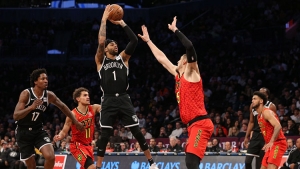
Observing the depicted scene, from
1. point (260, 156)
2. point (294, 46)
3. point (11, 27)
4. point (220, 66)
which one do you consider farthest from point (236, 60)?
point (11, 27)

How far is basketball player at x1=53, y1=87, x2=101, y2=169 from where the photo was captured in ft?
36.6

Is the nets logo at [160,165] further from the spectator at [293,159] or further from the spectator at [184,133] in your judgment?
the spectator at [293,159]

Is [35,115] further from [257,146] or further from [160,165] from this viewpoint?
[160,165]

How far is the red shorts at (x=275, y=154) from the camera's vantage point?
37.4 feet

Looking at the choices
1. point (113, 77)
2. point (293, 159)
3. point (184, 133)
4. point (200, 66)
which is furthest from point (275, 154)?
point (200, 66)

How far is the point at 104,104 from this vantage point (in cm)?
1051

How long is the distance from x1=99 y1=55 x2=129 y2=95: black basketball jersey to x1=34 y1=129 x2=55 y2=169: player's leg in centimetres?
135

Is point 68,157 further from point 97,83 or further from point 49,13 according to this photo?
point 49,13

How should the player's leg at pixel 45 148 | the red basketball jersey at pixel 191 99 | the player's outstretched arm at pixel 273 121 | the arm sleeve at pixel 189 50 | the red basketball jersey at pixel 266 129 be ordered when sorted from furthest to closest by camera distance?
1. the red basketball jersey at pixel 266 129
2. the player's outstretched arm at pixel 273 121
3. the player's leg at pixel 45 148
4. the red basketball jersey at pixel 191 99
5. the arm sleeve at pixel 189 50

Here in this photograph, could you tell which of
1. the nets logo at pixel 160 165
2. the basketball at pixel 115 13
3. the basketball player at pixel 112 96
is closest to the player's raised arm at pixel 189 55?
the basketball player at pixel 112 96

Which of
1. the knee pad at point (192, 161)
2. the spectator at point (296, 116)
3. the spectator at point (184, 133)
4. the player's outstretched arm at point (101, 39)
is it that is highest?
the player's outstretched arm at point (101, 39)

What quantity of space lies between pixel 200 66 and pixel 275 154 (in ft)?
41.6

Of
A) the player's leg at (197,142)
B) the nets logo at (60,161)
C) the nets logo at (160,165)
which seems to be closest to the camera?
the player's leg at (197,142)

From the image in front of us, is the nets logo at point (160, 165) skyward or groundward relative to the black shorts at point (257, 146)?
groundward
